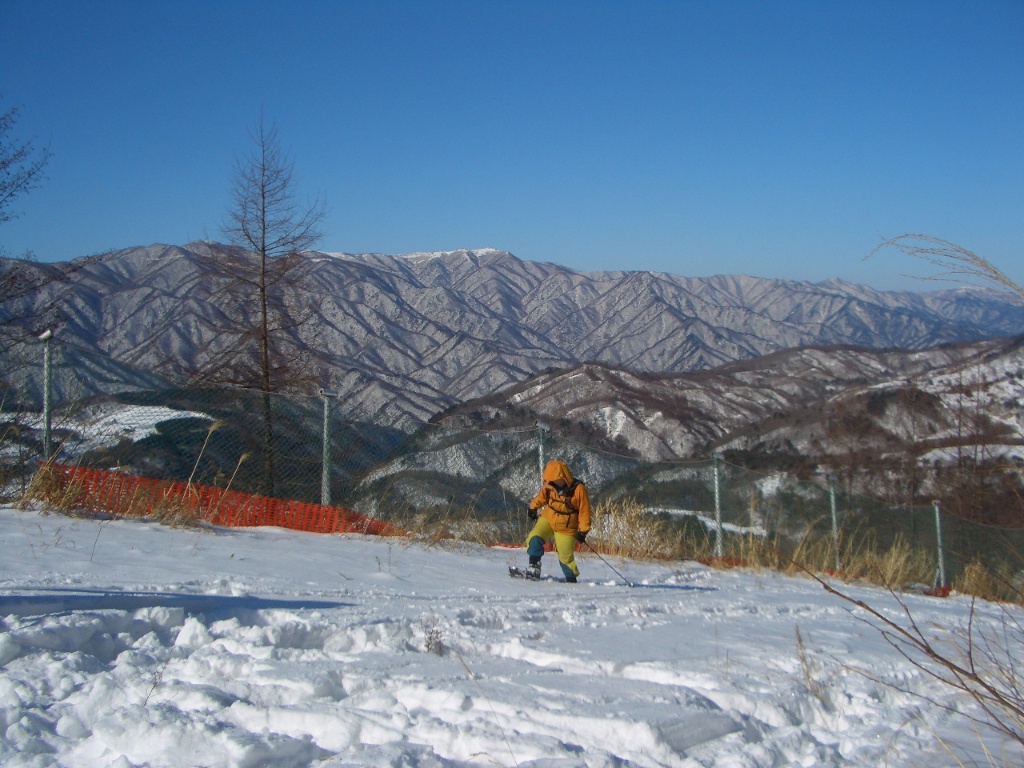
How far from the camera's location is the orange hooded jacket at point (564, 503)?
24.8 ft

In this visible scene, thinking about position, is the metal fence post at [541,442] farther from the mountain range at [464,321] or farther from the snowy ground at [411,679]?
the snowy ground at [411,679]

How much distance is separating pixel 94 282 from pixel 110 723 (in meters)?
60.0

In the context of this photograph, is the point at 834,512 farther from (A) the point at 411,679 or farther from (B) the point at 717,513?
(A) the point at 411,679

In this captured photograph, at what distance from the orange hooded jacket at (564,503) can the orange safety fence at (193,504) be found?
→ 195 cm

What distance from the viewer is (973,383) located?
2120 cm

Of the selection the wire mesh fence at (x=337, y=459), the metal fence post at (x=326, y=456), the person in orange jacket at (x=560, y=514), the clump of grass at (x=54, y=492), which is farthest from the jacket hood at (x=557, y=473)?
Answer: the clump of grass at (x=54, y=492)

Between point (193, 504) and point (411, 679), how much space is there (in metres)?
5.22

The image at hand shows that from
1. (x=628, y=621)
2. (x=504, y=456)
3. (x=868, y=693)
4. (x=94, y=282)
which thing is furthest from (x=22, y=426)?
(x=94, y=282)

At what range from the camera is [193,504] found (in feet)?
26.5

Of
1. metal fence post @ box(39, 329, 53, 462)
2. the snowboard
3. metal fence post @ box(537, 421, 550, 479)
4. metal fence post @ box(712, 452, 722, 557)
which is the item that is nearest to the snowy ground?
the snowboard

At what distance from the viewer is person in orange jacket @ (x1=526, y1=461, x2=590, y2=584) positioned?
7500 millimetres

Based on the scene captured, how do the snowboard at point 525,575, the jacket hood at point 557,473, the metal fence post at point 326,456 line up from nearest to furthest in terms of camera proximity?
the snowboard at point 525,575, the jacket hood at point 557,473, the metal fence post at point 326,456

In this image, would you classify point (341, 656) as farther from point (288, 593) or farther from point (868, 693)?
point (868, 693)

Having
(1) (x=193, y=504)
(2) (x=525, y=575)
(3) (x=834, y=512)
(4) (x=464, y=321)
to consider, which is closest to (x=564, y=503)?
(2) (x=525, y=575)
